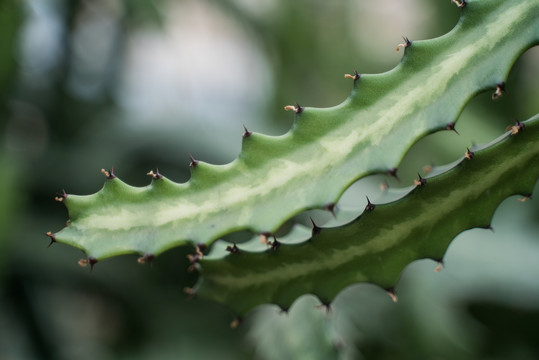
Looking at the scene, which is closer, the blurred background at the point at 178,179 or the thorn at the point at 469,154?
the thorn at the point at 469,154

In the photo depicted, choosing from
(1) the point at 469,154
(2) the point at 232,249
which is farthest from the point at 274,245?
(1) the point at 469,154

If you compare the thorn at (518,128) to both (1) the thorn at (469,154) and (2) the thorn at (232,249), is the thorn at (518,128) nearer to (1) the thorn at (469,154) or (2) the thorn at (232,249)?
(1) the thorn at (469,154)

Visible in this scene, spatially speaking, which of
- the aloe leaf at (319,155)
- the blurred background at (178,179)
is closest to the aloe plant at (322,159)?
the aloe leaf at (319,155)

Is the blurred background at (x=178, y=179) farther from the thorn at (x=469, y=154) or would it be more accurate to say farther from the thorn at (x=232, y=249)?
the thorn at (x=469, y=154)

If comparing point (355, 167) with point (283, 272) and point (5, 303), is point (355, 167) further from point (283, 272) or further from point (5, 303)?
point (5, 303)

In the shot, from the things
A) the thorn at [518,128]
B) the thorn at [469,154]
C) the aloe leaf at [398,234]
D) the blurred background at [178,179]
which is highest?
the blurred background at [178,179]

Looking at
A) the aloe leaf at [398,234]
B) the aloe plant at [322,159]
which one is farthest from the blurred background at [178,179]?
the aloe plant at [322,159]

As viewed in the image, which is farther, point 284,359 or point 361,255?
point 284,359

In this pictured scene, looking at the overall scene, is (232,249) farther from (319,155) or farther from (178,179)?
(178,179)

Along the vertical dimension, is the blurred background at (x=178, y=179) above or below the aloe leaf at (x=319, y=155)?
above

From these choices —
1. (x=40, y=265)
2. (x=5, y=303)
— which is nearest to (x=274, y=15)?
(x=40, y=265)
